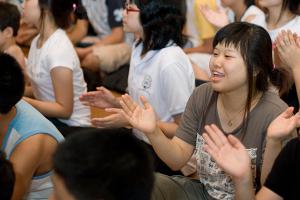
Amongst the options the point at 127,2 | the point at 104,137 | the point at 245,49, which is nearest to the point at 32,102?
the point at 127,2

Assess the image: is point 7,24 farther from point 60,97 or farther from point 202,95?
point 202,95

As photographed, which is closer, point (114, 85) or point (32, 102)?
point (32, 102)

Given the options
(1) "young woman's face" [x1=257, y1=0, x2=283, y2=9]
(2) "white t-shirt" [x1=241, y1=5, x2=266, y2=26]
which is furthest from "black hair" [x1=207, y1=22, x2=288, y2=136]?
(2) "white t-shirt" [x1=241, y1=5, x2=266, y2=26]

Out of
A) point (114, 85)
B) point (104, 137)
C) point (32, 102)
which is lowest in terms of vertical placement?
point (114, 85)

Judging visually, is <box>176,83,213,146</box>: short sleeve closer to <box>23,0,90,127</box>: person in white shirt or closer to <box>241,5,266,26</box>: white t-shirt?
<box>23,0,90,127</box>: person in white shirt

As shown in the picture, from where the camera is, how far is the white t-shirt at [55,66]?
229cm

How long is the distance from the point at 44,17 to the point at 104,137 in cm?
130

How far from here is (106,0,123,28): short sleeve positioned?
350 centimetres

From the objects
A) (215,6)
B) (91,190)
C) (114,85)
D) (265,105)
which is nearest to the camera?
(91,190)

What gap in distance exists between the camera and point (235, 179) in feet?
4.73

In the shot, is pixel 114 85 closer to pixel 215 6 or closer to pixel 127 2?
pixel 215 6

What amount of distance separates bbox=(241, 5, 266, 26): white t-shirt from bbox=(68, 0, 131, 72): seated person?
88 centimetres

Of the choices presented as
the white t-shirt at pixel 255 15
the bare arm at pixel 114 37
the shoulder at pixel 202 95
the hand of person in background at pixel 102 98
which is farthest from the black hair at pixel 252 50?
the bare arm at pixel 114 37

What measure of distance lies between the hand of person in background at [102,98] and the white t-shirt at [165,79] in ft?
0.53
